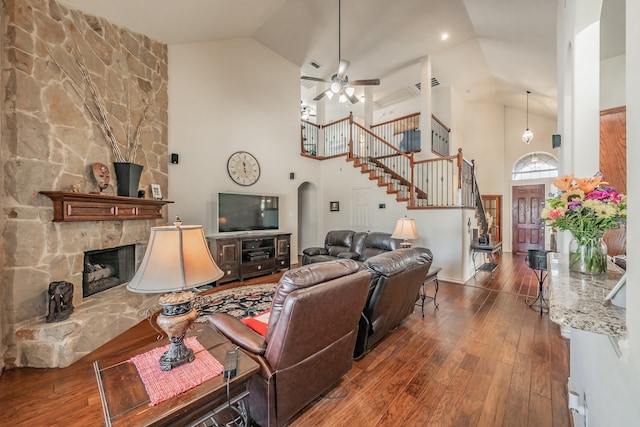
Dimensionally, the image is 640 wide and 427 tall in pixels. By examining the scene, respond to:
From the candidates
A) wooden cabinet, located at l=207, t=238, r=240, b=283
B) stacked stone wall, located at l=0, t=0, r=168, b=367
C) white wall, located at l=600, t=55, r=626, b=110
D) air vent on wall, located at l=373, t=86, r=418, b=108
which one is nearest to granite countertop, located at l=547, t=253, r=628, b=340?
white wall, located at l=600, t=55, r=626, b=110

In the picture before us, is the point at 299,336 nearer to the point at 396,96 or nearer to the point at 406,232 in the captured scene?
the point at 406,232

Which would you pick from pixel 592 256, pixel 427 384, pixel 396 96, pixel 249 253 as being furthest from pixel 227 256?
pixel 396 96

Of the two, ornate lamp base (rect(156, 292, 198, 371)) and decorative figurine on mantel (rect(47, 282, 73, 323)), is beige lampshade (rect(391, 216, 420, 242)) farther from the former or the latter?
decorative figurine on mantel (rect(47, 282, 73, 323))

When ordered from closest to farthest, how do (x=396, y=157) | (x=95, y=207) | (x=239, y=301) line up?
(x=95, y=207), (x=239, y=301), (x=396, y=157)

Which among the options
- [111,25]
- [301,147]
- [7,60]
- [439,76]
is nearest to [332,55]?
[301,147]

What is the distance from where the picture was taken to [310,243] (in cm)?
734

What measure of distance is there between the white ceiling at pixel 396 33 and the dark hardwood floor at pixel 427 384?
3161mm

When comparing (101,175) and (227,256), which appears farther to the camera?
(227,256)

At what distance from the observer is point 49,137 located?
2.56m

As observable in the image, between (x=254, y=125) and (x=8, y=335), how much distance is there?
4812 millimetres

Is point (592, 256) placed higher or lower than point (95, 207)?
lower

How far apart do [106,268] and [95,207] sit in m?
0.86

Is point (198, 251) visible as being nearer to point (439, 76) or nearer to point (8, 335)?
point (8, 335)

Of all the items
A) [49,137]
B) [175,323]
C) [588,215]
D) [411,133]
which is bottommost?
[175,323]
